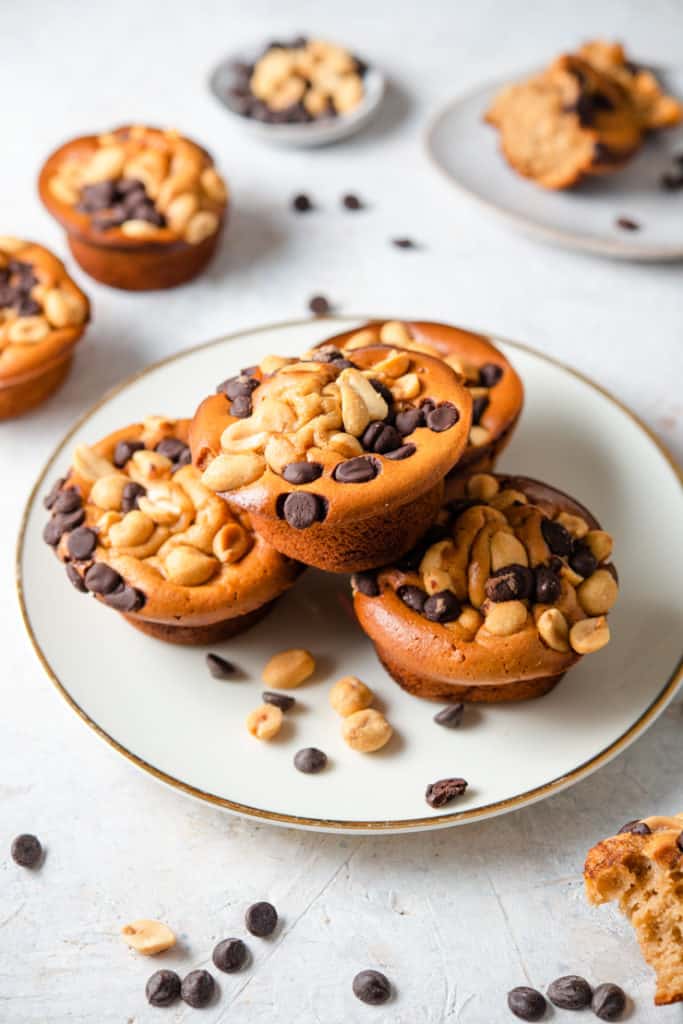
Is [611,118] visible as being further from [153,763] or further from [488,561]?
[153,763]

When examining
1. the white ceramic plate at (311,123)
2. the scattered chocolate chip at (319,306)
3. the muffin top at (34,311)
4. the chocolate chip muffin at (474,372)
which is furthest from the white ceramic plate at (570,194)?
the muffin top at (34,311)

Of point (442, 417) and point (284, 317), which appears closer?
point (442, 417)

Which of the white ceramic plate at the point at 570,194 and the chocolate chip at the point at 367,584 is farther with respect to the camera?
the white ceramic plate at the point at 570,194

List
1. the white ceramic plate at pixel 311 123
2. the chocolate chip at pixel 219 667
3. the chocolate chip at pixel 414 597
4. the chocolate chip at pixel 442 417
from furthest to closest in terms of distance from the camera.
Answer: the white ceramic plate at pixel 311 123
the chocolate chip at pixel 219 667
the chocolate chip at pixel 414 597
the chocolate chip at pixel 442 417

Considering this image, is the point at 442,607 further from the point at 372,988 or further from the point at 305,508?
the point at 372,988

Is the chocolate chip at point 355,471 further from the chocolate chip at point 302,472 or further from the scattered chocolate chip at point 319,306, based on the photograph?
the scattered chocolate chip at point 319,306

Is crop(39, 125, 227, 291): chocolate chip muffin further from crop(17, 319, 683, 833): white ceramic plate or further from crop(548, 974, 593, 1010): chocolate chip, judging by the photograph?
crop(548, 974, 593, 1010): chocolate chip

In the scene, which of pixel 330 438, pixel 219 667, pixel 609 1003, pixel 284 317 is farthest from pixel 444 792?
pixel 284 317
